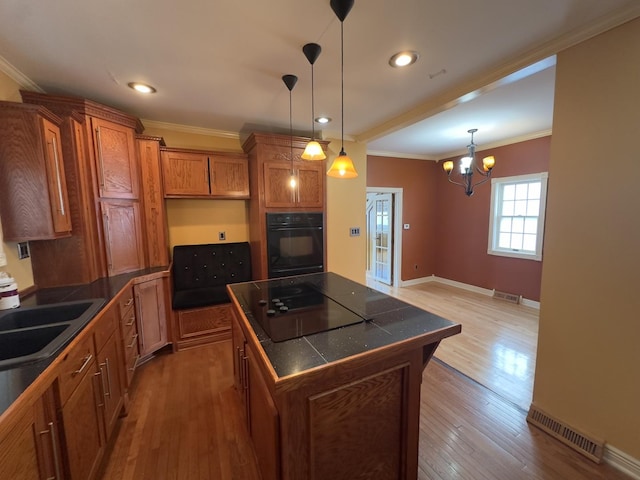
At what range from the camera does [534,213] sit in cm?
405

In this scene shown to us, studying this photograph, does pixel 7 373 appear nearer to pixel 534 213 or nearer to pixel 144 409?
pixel 144 409

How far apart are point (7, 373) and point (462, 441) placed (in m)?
2.34

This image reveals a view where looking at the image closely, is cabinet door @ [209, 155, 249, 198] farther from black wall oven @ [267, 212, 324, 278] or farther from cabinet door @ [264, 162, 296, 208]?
black wall oven @ [267, 212, 324, 278]

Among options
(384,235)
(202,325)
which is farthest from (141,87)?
(384,235)

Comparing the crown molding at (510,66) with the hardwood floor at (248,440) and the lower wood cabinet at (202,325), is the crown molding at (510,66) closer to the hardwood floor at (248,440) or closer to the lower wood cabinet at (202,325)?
the hardwood floor at (248,440)

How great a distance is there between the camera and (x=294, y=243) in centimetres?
322

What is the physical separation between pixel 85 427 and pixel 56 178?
1619 millimetres

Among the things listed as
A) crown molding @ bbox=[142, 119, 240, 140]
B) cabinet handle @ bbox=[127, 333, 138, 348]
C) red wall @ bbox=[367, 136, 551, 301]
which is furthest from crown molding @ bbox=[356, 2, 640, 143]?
cabinet handle @ bbox=[127, 333, 138, 348]

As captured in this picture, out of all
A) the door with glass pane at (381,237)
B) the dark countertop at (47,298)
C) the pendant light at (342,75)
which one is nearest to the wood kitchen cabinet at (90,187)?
the dark countertop at (47,298)

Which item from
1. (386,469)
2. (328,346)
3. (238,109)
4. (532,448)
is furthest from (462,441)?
(238,109)

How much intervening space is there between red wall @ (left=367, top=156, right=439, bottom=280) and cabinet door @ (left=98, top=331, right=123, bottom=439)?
431cm

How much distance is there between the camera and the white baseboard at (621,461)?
1467 mm

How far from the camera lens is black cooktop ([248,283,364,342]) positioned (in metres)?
1.28

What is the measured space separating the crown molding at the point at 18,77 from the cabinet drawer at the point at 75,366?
192 cm
